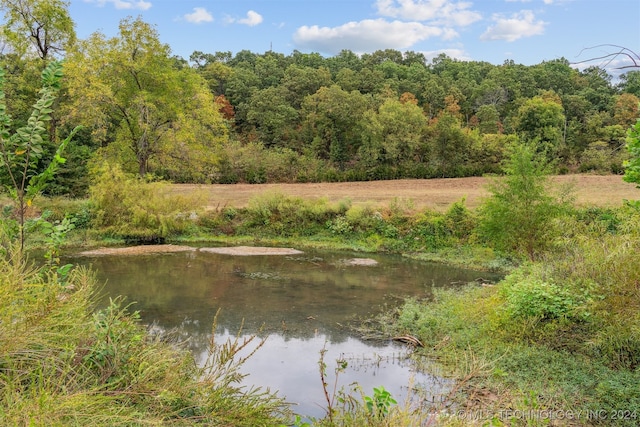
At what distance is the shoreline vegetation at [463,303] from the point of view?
4.67m

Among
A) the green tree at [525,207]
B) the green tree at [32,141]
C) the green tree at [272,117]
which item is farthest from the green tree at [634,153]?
the green tree at [272,117]

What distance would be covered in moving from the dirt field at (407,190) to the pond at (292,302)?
745cm

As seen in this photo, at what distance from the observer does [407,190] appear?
3170 cm

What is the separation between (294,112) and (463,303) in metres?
36.1

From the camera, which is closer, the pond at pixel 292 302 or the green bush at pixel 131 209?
the pond at pixel 292 302

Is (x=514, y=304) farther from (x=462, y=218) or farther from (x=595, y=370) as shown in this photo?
(x=462, y=218)

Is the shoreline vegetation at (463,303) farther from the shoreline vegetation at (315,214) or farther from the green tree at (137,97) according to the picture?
the green tree at (137,97)

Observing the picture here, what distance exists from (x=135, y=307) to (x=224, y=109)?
39504mm

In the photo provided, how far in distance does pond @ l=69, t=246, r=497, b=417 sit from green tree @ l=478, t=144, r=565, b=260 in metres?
1.71

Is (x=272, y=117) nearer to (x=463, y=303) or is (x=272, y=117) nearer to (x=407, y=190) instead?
(x=407, y=190)

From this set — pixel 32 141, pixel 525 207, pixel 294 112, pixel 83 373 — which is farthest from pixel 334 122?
pixel 83 373

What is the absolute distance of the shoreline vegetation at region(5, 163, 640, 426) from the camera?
4.67 m

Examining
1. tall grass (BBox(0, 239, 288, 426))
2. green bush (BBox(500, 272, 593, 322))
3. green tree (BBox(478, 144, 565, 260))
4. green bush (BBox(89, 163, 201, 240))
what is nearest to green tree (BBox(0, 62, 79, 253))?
tall grass (BBox(0, 239, 288, 426))

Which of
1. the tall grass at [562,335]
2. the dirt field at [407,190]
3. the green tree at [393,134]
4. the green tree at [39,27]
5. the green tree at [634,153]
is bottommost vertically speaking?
the tall grass at [562,335]
